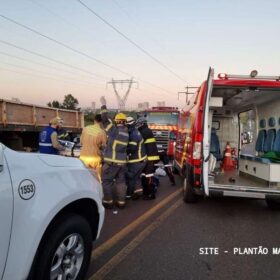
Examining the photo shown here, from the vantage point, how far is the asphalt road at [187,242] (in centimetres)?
355

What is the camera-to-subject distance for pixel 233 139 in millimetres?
9719

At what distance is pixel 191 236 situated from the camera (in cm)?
468

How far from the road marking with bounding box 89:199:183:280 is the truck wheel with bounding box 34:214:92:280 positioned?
1.36ft

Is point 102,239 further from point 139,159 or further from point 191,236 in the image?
point 139,159

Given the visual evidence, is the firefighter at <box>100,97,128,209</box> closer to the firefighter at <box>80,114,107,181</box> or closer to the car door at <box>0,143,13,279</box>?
the firefighter at <box>80,114,107,181</box>

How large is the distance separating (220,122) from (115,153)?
15.5ft

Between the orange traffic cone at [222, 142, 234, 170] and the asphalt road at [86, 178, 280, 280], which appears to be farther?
the orange traffic cone at [222, 142, 234, 170]

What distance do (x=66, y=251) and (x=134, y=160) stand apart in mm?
4208

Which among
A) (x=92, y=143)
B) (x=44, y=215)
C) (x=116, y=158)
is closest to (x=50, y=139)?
(x=92, y=143)

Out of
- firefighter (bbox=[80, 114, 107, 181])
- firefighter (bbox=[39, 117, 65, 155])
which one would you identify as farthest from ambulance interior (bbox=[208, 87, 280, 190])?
firefighter (bbox=[39, 117, 65, 155])

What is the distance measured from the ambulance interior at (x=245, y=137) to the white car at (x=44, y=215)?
3649 mm

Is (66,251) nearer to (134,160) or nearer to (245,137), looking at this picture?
(134,160)

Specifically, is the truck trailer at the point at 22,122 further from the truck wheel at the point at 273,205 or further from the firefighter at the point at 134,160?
the truck wheel at the point at 273,205

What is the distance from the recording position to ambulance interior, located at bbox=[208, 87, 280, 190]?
6.60 m
